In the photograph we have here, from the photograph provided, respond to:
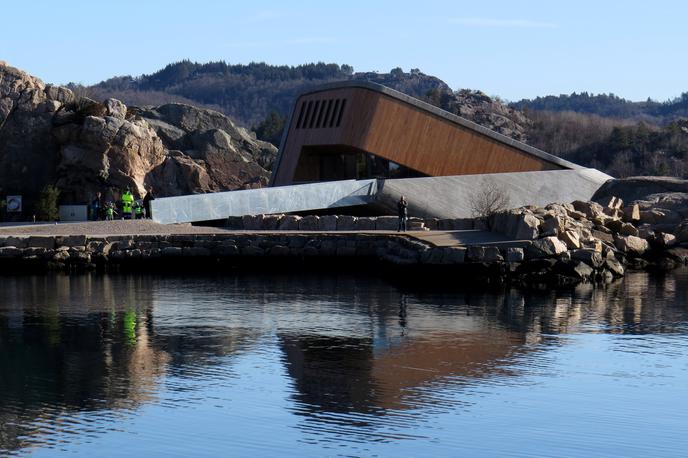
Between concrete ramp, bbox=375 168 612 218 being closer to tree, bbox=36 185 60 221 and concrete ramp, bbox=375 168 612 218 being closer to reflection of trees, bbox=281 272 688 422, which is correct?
tree, bbox=36 185 60 221

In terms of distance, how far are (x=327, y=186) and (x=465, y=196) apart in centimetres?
588

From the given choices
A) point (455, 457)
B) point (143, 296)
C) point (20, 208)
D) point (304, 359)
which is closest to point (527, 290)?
point (143, 296)

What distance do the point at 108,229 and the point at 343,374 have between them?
22.0m

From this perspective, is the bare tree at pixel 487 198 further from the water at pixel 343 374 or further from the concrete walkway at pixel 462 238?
the water at pixel 343 374

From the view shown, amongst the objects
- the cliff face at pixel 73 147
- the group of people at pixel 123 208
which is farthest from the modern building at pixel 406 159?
the cliff face at pixel 73 147

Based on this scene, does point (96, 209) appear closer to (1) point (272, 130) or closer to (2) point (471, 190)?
(2) point (471, 190)

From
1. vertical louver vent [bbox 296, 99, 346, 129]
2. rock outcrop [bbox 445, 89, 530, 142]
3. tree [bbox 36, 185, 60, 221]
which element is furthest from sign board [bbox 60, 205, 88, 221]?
rock outcrop [bbox 445, 89, 530, 142]

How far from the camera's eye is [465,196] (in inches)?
1801

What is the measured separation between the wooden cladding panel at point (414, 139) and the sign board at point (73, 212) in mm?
10041

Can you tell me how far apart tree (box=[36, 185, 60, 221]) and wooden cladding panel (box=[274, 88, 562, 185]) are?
11.1 metres

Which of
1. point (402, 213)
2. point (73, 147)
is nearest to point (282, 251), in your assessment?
point (402, 213)

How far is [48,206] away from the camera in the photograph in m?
46.2

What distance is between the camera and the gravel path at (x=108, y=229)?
37656 mm

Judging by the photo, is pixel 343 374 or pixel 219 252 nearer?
pixel 343 374
